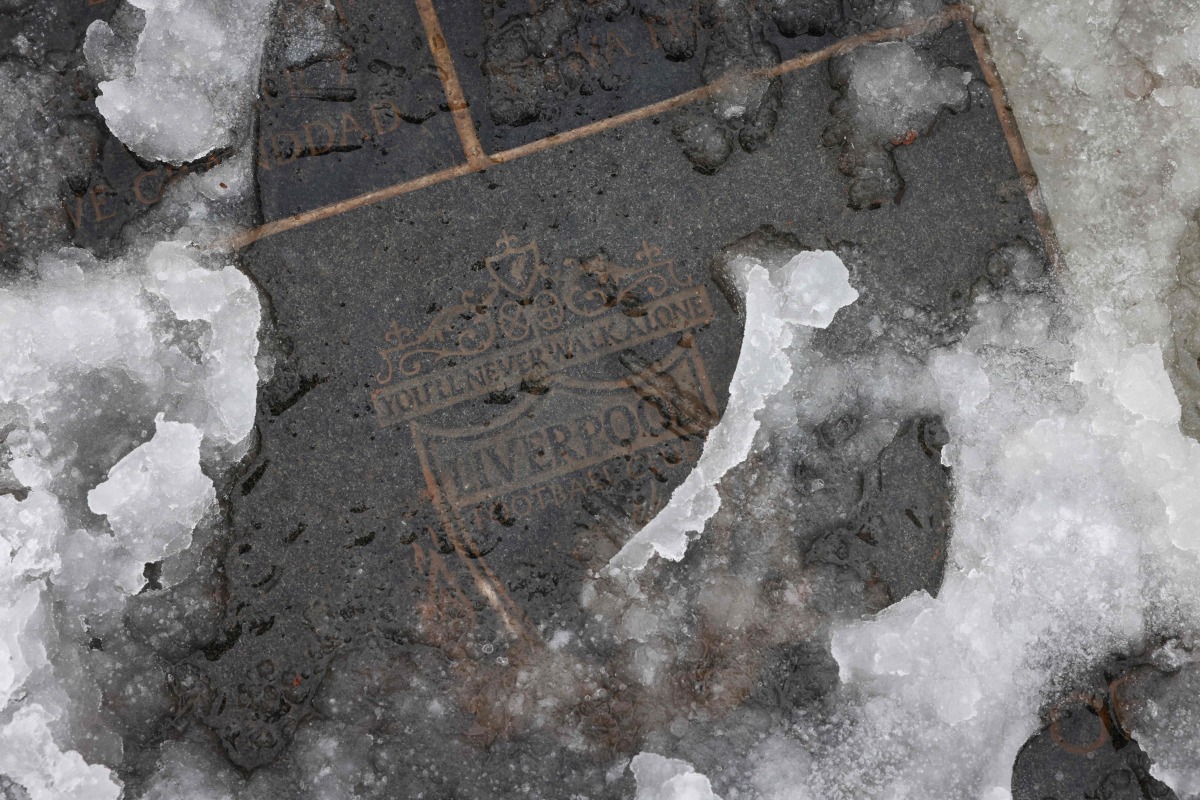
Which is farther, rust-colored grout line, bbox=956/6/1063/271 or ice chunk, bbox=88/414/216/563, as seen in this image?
rust-colored grout line, bbox=956/6/1063/271

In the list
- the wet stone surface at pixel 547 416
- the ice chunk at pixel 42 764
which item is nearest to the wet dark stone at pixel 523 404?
the wet stone surface at pixel 547 416

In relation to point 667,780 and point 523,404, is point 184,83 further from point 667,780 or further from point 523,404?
point 667,780

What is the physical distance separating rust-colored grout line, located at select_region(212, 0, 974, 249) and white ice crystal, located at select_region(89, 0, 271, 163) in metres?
0.28

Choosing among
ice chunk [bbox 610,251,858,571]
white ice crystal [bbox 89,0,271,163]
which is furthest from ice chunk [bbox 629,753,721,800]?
white ice crystal [bbox 89,0,271,163]

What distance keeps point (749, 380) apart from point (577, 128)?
83 cm

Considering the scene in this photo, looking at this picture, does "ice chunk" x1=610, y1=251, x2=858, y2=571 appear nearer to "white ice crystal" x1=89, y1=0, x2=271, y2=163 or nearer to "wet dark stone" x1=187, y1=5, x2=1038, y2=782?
"wet dark stone" x1=187, y1=5, x2=1038, y2=782

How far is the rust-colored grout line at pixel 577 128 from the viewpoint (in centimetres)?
235

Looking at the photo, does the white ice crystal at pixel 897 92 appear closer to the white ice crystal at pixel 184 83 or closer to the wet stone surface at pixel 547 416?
the wet stone surface at pixel 547 416

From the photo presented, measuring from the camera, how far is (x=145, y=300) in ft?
7.57

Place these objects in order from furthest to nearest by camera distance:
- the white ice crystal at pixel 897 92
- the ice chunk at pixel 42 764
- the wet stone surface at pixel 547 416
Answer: the white ice crystal at pixel 897 92 < the wet stone surface at pixel 547 416 < the ice chunk at pixel 42 764

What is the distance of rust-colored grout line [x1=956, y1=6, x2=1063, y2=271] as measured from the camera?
2.41 m

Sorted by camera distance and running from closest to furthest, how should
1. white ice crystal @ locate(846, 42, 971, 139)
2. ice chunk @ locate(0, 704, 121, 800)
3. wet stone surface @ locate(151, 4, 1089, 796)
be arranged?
ice chunk @ locate(0, 704, 121, 800)
wet stone surface @ locate(151, 4, 1089, 796)
white ice crystal @ locate(846, 42, 971, 139)

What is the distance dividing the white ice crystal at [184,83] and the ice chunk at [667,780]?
199 cm

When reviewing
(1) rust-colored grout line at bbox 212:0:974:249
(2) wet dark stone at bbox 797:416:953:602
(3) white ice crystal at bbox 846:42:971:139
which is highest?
(1) rust-colored grout line at bbox 212:0:974:249
